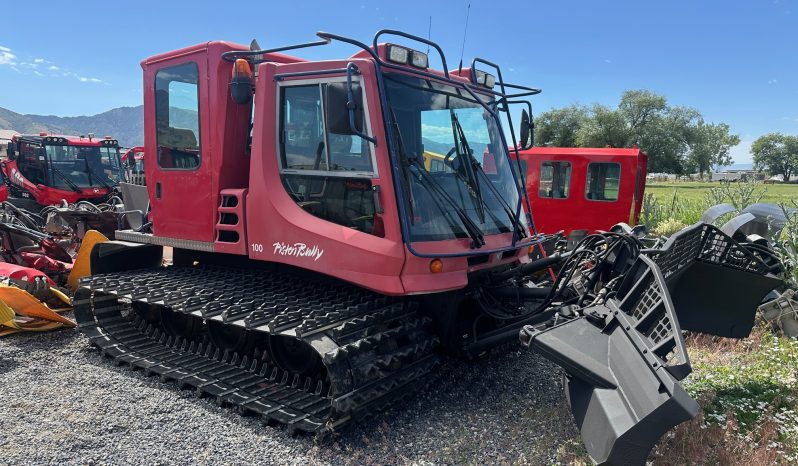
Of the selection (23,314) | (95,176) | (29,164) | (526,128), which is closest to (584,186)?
(526,128)

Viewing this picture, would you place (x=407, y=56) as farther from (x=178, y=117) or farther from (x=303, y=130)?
(x=178, y=117)

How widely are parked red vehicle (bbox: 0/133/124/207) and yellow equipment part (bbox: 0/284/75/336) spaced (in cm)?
1159

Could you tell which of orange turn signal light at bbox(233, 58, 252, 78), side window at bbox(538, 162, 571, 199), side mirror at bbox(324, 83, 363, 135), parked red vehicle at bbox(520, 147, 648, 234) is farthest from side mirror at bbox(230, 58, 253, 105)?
side window at bbox(538, 162, 571, 199)

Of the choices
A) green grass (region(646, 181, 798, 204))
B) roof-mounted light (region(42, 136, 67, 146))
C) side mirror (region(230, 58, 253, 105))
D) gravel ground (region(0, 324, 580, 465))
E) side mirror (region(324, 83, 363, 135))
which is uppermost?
side mirror (region(230, 58, 253, 105))

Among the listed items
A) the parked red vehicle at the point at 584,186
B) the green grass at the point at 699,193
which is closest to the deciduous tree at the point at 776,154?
the green grass at the point at 699,193

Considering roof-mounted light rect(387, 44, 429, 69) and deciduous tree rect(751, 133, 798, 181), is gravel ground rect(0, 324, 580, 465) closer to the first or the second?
roof-mounted light rect(387, 44, 429, 69)

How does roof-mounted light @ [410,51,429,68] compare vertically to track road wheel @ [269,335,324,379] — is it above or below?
above

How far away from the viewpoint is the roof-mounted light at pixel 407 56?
4.02 metres

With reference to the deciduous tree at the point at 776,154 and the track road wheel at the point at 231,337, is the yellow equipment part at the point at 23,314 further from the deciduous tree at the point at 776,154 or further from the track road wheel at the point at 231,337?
the deciduous tree at the point at 776,154

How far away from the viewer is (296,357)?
4535 millimetres

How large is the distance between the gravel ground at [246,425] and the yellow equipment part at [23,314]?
771 millimetres

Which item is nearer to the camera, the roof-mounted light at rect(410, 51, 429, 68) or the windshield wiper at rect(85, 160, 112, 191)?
the roof-mounted light at rect(410, 51, 429, 68)

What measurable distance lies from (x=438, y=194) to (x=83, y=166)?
52.2ft

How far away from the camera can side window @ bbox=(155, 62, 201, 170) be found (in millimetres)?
5027
